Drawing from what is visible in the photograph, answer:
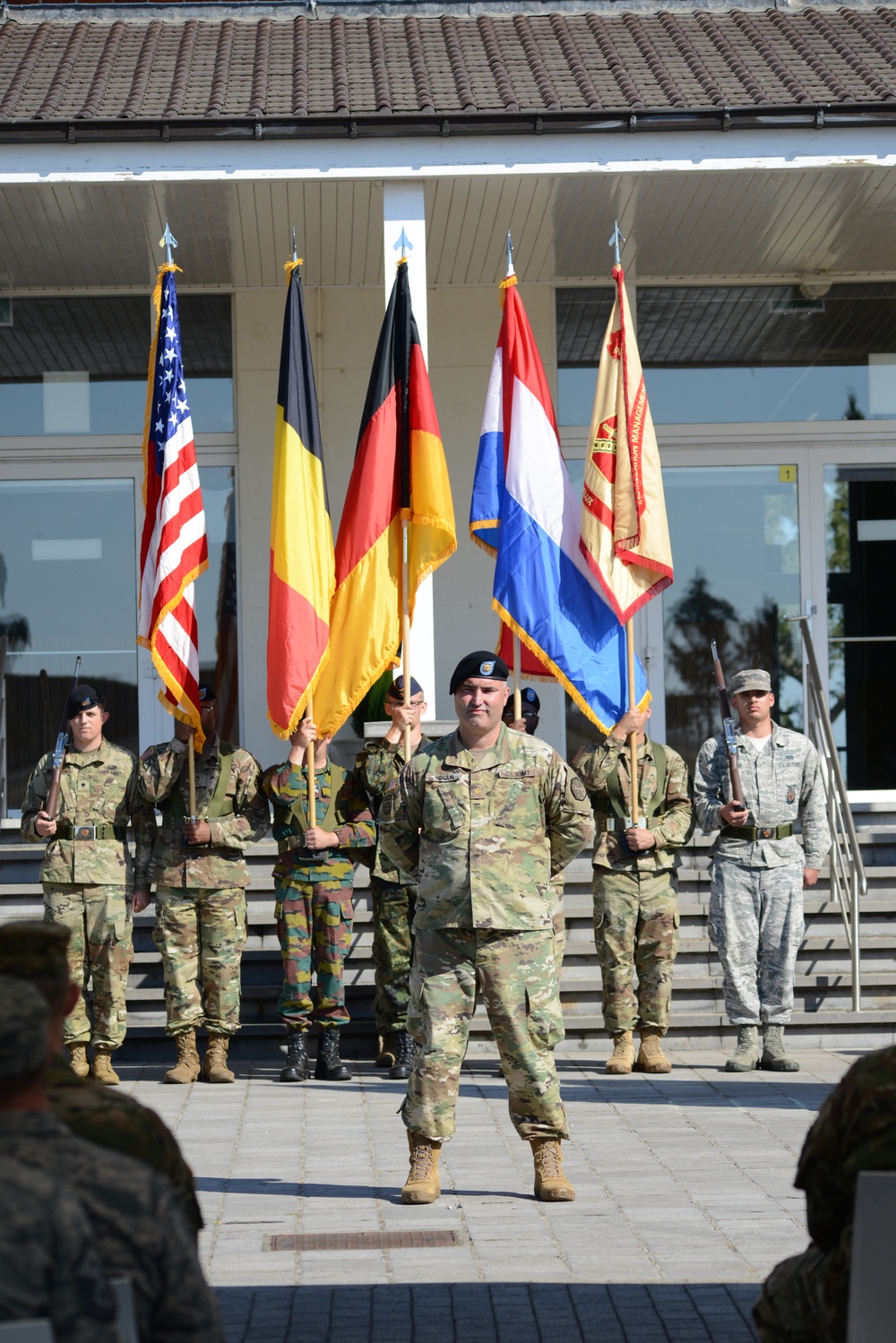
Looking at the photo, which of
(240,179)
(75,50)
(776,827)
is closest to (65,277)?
(75,50)

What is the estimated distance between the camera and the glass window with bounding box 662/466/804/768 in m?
12.6

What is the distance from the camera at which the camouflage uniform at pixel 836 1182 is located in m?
2.98

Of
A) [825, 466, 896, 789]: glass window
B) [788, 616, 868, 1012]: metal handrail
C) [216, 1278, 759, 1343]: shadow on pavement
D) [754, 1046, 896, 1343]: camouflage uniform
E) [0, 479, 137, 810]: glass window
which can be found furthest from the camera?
[825, 466, 896, 789]: glass window

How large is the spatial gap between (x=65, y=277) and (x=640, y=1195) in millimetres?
8738

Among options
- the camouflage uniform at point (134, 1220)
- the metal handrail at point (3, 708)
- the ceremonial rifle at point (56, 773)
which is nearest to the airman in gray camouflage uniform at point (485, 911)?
the ceremonial rifle at point (56, 773)

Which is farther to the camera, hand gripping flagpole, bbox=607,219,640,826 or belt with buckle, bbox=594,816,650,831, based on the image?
belt with buckle, bbox=594,816,650,831

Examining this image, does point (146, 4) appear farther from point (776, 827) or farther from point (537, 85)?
point (776, 827)

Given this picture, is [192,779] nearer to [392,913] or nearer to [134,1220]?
[392,913]

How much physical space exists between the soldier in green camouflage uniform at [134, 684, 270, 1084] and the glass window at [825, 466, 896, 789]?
5612 millimetres

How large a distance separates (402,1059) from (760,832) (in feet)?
7.45

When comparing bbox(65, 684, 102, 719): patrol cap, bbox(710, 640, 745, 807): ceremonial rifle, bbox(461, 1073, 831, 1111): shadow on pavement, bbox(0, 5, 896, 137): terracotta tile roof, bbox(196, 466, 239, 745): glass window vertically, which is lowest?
bbox(461, 1073, 831, 1111): shadow on pavement

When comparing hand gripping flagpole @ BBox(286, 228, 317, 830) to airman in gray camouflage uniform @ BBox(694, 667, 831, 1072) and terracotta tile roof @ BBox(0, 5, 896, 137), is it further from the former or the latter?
terracotta tile roof @ BBox(0, 5, 896, 137)

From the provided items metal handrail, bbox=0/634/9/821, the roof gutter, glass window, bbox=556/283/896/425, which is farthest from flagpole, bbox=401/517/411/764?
glass window, bbox=556/283/896/425

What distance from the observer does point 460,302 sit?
12461mm
